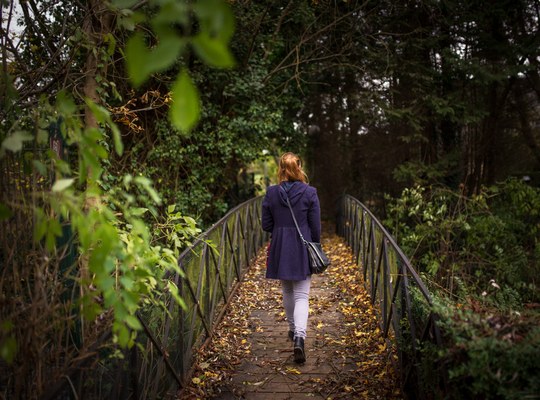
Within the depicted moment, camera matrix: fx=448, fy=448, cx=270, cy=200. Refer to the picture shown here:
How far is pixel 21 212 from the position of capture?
256 centimetres

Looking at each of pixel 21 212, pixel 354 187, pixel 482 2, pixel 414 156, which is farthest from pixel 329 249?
pixel 21 212

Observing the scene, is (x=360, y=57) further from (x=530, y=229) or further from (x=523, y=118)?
(x=530, y=229)

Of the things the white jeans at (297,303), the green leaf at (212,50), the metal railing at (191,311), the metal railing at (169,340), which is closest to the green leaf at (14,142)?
→ the metal railing at (169,340)

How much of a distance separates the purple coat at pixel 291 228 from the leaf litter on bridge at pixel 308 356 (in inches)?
35.4

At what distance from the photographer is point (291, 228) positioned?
4.27 metres

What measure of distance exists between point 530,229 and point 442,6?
5.34 meters

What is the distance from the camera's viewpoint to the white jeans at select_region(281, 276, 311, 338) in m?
4.21

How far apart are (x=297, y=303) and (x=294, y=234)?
657mm

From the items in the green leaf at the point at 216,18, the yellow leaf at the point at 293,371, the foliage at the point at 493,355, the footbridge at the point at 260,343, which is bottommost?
the yellow leaf at the point at 293,371

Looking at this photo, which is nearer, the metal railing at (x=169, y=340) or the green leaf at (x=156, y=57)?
the green leaf at (x=156, y=57)

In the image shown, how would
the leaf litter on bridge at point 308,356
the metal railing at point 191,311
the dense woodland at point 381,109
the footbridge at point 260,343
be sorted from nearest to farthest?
the footbridge at point 260,343 → the metal railing at point 191,311 → the leaf litter on bridge at point 308,356 → the dense woodland at point 381,109

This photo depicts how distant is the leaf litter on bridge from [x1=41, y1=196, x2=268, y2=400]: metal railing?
0.22m

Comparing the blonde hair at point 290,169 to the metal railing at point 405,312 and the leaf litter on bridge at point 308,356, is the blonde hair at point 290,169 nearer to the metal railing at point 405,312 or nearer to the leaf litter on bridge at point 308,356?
the metal railing at point 405,312

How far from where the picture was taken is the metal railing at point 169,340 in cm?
245
